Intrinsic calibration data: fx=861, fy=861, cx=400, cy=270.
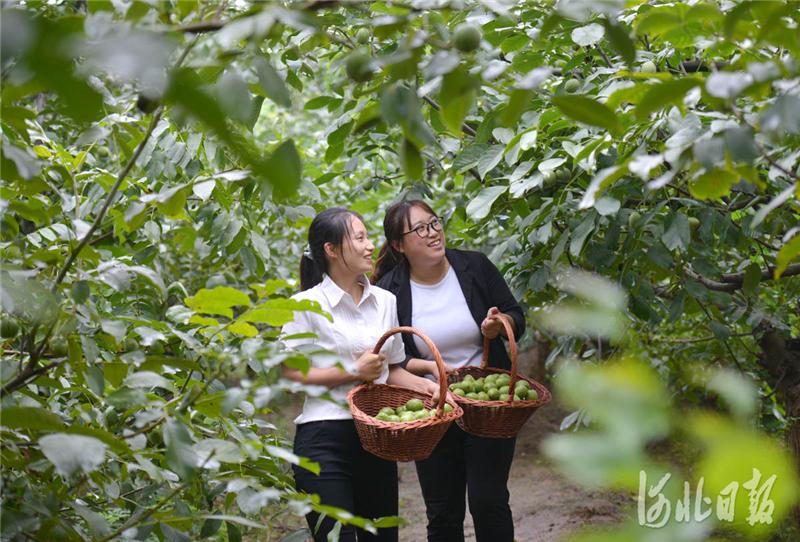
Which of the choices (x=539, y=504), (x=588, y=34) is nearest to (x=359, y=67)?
(x=588, y=34)

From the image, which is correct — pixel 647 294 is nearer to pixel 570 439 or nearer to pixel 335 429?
pixel 335 429

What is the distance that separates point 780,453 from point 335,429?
2.33m

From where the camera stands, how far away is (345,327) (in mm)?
2836

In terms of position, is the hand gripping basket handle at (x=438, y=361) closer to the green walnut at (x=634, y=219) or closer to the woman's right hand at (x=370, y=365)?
the woman's right hand at (x=370, y=365)

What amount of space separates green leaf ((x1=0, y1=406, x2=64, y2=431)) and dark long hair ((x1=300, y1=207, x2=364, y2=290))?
5.37 feet

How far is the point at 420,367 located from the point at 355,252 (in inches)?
18.8

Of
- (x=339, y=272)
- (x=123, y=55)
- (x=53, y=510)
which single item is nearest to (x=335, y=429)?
(x=339, y=272)

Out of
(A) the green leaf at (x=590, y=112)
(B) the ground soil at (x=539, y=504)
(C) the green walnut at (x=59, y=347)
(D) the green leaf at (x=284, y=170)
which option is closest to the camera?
(D) the green leaf at (x=284, y=170)

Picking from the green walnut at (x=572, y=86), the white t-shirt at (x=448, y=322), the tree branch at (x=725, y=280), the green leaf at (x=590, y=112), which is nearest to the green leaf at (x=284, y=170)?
Result: the green leaf at (x=590, y=112)

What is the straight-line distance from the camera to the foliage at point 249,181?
92cm

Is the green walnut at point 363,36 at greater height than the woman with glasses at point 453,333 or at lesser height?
greater

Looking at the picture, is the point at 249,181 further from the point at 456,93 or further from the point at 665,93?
the point at 665,93

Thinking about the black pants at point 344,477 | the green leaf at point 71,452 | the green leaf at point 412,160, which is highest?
the green leaf at point 412,160

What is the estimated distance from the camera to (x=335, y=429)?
273 centimetres
